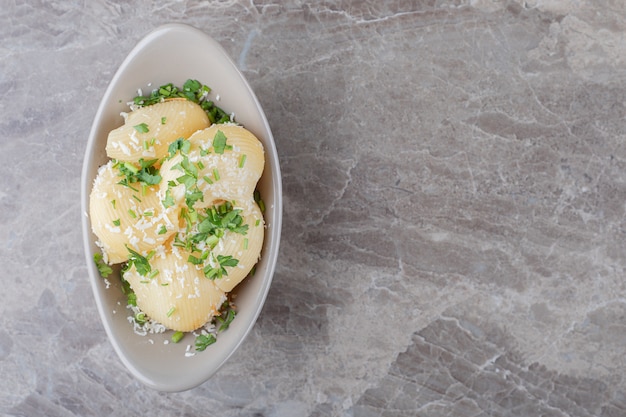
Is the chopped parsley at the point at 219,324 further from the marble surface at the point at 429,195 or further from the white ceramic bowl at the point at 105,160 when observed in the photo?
the marble surface at the point at 429,195

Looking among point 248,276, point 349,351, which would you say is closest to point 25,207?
point 248,276

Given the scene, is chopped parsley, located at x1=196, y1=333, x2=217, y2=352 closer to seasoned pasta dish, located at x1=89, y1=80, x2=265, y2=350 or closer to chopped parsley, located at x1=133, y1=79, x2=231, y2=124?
seasoned pasta dish, located at x1=89, y1=80, x2=265, y2=350

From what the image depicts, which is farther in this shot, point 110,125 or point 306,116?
point 306,116

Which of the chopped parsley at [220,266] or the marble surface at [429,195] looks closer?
the chopped parsley at [220,266]

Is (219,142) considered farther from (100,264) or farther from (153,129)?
(100,264)

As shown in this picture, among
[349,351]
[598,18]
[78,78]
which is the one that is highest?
[598,18]

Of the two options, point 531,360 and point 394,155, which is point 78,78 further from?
point 531,360

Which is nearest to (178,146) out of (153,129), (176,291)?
(153,129)

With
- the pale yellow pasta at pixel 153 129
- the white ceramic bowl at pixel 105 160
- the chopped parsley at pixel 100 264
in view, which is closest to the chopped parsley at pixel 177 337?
the white ceramic bowl at pixel 105 160
